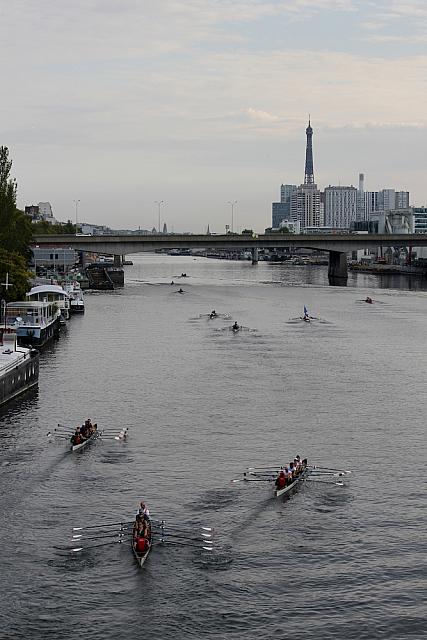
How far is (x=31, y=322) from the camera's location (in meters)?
105

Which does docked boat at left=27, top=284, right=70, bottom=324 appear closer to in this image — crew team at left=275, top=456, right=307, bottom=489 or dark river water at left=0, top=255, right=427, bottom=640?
dark river water at left=0, top=255, right=427, bottom=640

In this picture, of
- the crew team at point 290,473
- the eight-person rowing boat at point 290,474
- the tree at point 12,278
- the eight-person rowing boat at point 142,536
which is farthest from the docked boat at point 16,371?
the tree at point 12,278

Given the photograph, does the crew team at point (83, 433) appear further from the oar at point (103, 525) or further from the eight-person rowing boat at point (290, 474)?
the oar at point (103, 525)

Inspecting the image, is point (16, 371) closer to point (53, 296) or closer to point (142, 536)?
point (142, 536)

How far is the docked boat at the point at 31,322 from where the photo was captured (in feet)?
333

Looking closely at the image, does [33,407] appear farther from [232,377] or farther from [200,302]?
[200,302]

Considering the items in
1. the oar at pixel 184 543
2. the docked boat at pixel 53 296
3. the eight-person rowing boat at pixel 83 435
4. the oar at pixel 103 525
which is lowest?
the oar at pixel 184 543

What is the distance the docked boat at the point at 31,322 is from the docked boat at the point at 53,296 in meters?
11.7

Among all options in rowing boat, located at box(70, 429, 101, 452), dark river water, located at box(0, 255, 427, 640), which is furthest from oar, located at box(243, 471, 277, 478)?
rowing boat, located at box(70, 429, 101, 452)

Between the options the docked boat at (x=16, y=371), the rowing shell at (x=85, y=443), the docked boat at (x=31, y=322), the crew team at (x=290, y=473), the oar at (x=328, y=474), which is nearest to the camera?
the crew team at (x=290, y=473)

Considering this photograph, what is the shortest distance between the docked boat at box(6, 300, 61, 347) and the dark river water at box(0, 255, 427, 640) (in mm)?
4260

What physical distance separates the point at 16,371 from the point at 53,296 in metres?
61.3

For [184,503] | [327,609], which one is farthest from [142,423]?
[327,609]

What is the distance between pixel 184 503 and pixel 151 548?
6163mm
